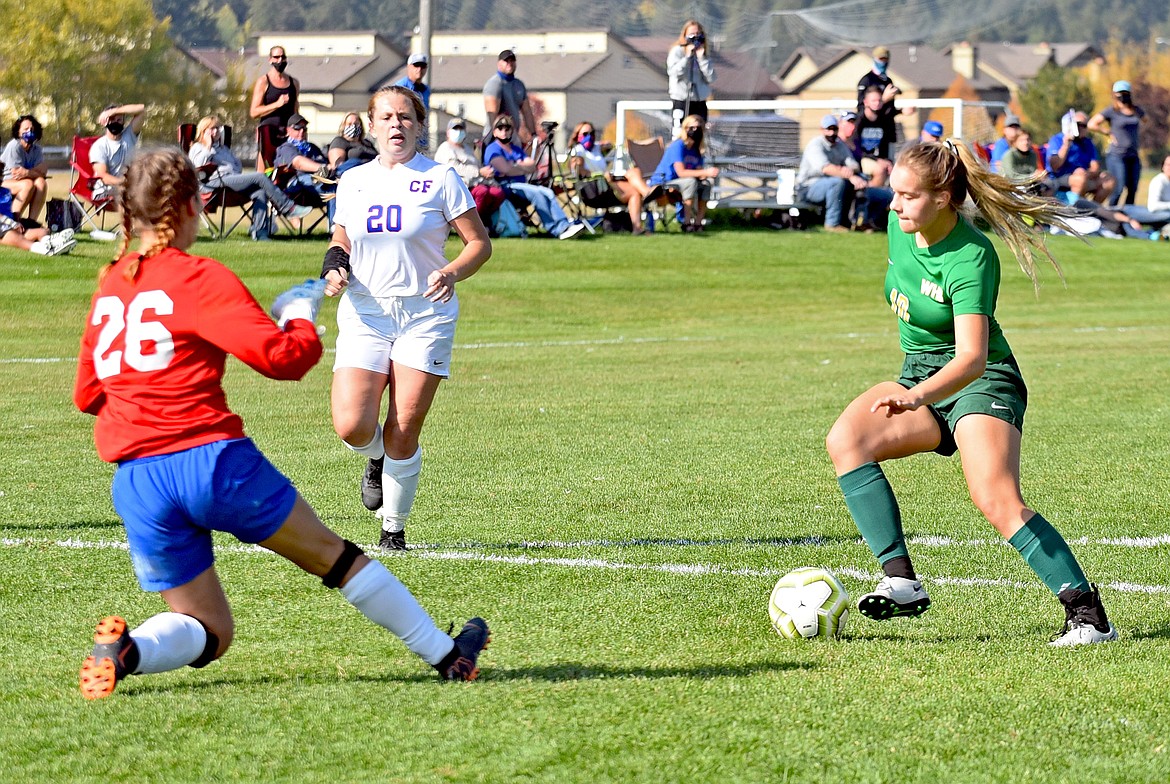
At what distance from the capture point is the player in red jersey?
3820mm

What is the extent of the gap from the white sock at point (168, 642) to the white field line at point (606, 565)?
1.89 m

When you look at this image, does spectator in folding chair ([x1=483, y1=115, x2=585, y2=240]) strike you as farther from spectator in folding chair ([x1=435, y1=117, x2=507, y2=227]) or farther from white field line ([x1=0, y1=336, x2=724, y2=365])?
white field line ([x1=0, y1=336, x2=724, y2=365])

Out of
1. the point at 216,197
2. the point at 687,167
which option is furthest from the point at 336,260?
the point at 687,167

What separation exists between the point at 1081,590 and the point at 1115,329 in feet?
39.7

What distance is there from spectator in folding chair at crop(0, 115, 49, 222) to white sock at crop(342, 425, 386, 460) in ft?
43.3

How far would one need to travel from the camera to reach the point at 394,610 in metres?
4.19

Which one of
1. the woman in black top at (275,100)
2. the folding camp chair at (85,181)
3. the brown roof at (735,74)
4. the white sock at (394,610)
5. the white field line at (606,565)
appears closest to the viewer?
the white sock at (394,610)

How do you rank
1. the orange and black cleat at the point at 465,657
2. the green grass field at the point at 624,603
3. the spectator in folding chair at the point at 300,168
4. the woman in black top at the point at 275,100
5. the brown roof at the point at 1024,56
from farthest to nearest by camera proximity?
the brown roof at the point at 1024,56
the woman in black top at the point at 275,100
the spectator in folding chair at the point at 300,168
the orange and black cleat at the point at 465,657
the green grass field at the point at 624,603

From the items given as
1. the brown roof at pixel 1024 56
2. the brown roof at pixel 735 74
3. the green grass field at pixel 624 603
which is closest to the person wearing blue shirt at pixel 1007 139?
the green grass field at pixel 624 603

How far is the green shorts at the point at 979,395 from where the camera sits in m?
4.86

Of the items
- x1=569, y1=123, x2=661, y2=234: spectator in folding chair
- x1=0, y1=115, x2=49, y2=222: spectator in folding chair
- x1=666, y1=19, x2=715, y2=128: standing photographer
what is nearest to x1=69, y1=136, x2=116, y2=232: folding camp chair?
x1=0, y1=115, x2=49, y2=222: spectator in folding chair

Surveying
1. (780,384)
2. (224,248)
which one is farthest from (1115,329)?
(224,248)

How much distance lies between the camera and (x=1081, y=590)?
4.81m

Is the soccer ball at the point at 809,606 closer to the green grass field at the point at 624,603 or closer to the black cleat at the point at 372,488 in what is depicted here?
the green grass field at the point at 624,603
